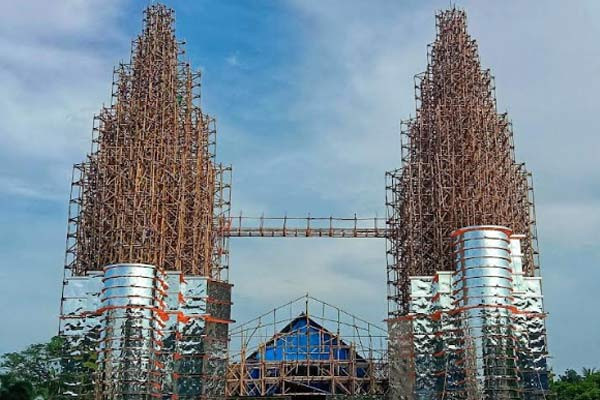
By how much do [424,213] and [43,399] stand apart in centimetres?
1861

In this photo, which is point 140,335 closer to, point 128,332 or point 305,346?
point 128,332

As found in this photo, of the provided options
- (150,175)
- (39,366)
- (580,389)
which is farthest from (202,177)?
(580,389)

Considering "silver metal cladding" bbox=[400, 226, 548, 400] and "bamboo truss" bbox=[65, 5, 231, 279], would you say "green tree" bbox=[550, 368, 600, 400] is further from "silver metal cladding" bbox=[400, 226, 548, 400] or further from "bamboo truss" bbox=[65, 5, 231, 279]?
"bamboo truss" bbox=[65, 5, 231, 279]

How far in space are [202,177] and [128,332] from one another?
1156cm

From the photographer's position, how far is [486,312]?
31.5m

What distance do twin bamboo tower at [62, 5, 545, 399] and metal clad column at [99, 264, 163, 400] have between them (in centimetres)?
96

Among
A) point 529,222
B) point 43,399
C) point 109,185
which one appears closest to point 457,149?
point 529,222

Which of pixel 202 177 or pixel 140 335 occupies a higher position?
pixel 202 177

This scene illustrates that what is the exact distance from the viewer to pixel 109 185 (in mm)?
36906

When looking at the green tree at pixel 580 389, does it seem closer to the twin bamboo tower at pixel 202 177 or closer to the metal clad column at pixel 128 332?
the twin bamboo tower at pixel 202 177

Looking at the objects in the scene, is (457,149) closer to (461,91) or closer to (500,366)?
(461,91)

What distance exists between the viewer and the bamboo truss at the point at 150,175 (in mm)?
35719

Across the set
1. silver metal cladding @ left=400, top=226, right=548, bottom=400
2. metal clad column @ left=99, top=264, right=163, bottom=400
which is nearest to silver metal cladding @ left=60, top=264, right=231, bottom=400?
metal clad column @ left=99, top=264, right=163, bottom=400

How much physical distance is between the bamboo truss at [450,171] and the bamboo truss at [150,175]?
1009cm
